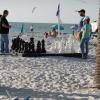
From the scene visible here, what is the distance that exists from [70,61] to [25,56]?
2237 millimetres

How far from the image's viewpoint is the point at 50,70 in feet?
46.5

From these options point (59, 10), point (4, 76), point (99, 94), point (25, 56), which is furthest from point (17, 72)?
point (59, 10)

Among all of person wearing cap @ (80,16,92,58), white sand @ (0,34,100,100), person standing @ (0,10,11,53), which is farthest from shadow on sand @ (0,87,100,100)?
person standing @ (0,10,11,53)

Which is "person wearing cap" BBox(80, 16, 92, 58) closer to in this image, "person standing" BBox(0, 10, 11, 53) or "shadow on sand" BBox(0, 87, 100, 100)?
"person standing" BBox(0, 10, 11, 53)

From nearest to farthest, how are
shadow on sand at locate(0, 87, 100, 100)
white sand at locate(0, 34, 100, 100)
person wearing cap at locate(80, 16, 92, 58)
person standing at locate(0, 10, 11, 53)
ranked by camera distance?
shadow on sand at locate(0, 87, 100, 100)
white sand at locate(0, 34, 100, 100)
person wearing cap at locate(80, 16, 92, 58)
person standing at locate(0, 10, 11, 53)

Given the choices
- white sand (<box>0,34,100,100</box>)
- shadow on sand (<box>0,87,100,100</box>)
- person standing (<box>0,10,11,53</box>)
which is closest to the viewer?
shadow on sand (<box>0,87,100,100</box>)

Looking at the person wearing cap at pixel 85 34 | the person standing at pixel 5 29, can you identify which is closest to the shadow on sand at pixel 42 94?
the person wearing cap at pixel 85 34

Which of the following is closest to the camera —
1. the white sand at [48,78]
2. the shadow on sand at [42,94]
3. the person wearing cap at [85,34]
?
the shadow on sand at [42,94]

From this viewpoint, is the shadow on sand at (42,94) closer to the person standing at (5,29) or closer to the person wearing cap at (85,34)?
the person wearing cap at (85,34)

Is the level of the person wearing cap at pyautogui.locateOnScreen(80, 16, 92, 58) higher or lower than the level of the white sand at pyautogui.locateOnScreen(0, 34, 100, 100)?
higher

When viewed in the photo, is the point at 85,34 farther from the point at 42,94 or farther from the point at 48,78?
the point at 42,94

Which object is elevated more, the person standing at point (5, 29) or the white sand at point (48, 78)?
the person standing at point (5, 29)

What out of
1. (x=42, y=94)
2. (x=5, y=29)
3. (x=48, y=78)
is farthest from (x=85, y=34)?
(x=42, y=94)

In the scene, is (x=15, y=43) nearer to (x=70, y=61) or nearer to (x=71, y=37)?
(x=71, y=37)
